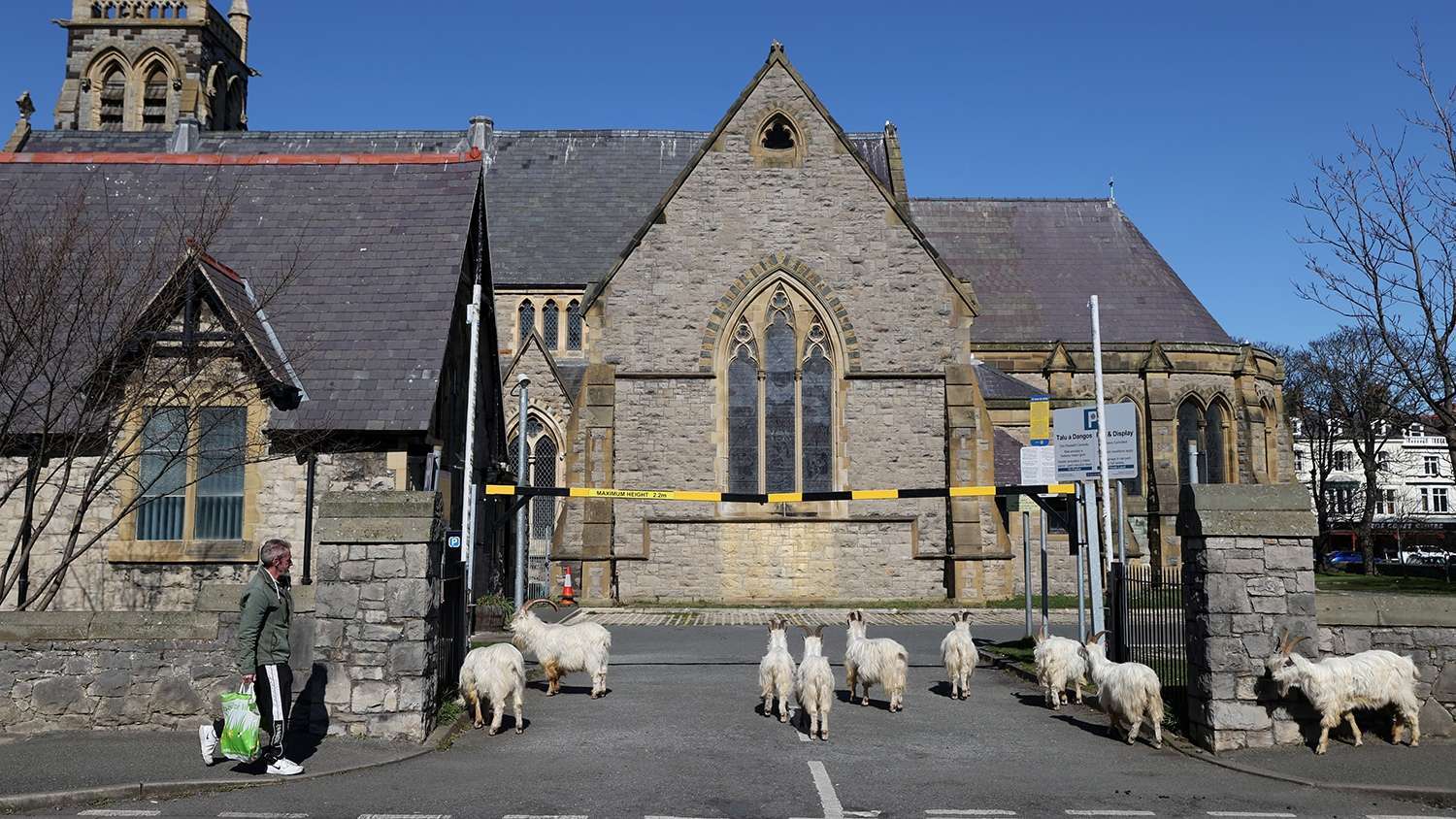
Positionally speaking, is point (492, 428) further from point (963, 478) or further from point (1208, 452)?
point (1208, 452)

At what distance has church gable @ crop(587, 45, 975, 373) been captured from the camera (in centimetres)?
2889

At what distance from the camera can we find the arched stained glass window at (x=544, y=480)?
3384cm

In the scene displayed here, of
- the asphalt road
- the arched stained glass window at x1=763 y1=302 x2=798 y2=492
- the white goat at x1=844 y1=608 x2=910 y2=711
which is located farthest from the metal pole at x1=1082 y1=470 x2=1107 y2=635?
the arched stained glass window at x1=763 y1=302 x2=798 y2=492

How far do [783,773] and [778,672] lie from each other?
96.6 inches

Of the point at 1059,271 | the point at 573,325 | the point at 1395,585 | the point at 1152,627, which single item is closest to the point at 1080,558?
the point at 1152,627

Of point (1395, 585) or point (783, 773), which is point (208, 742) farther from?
point (1395, 585)

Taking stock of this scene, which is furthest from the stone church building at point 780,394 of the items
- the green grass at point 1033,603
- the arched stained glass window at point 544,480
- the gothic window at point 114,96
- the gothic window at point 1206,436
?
the gothic window at point 114,96

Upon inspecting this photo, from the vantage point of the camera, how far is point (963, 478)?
27797mm

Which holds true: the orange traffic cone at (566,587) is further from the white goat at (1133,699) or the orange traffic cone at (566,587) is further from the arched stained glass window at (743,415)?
the white goat at (1133,699)

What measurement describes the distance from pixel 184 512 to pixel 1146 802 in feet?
46.1

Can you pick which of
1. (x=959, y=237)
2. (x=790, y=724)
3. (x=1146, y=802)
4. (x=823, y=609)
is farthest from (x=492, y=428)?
(x=959, y=237)

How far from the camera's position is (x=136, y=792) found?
878 centimetres

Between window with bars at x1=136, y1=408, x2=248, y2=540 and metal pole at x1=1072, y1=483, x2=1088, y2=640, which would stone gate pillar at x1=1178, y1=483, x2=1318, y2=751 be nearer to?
metal pole at x1=1072, y1=483, x2=1088, y2=640

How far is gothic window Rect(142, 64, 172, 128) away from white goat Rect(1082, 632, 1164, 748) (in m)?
44.6
